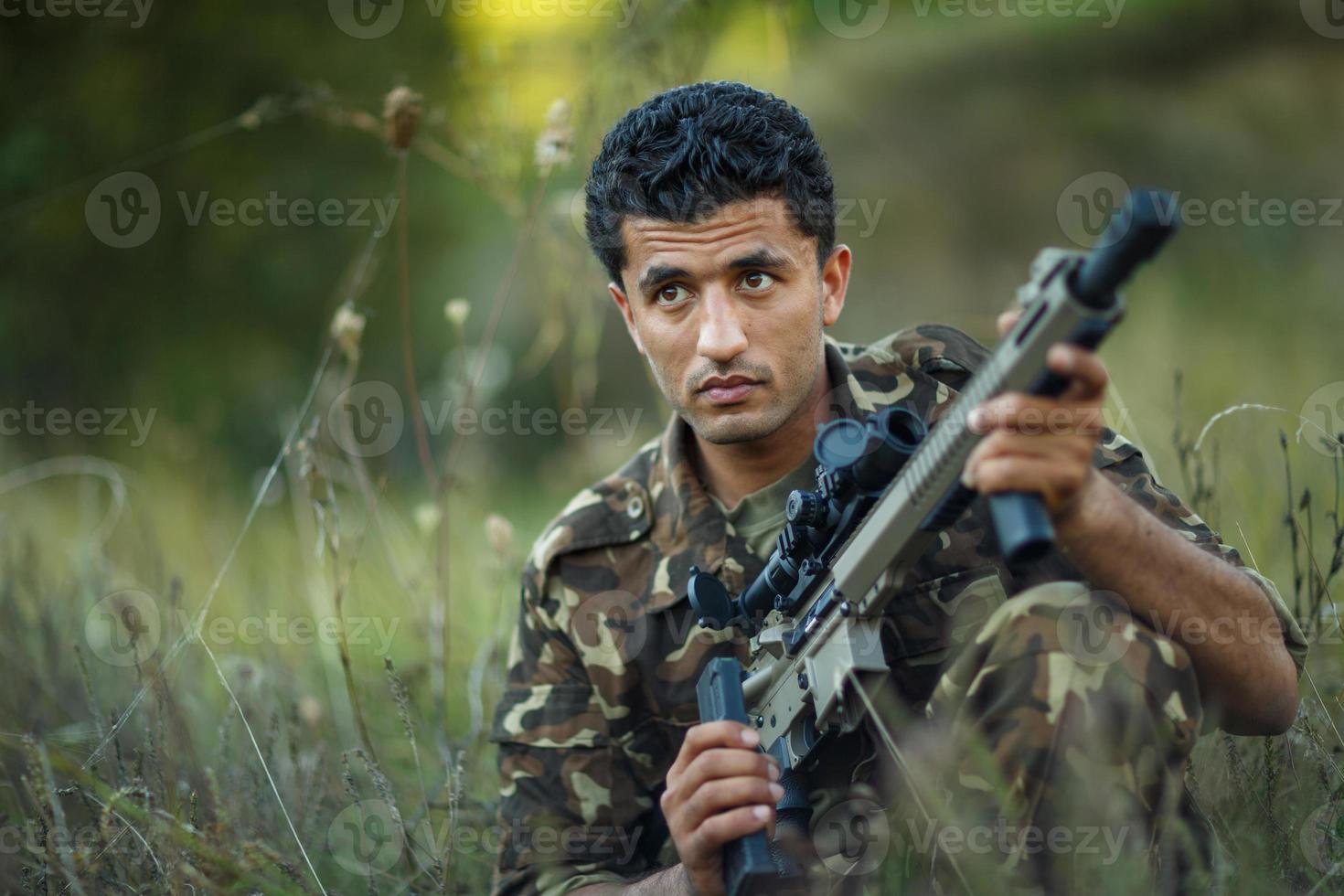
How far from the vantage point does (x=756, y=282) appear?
3.08m

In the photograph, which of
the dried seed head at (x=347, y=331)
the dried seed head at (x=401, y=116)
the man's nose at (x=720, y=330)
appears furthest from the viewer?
the dried seed head at (x=347, y=331)

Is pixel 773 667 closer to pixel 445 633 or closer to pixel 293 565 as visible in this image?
pixel 445 633

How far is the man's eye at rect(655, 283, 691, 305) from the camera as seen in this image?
3.13 metres

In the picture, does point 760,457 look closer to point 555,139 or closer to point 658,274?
point 658,274

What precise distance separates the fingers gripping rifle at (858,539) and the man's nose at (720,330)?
1.51ft

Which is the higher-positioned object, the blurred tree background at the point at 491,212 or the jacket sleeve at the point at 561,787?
the blurred tree background at the point at 491,212

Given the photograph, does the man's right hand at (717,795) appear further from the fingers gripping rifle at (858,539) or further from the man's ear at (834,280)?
the man's ear at (834,280)

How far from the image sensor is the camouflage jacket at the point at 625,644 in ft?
10.7

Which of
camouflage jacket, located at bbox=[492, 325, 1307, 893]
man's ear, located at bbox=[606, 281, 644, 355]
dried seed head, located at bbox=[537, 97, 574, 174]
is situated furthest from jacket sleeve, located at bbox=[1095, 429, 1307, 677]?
dried seed head, located at bbox=[537, 97, 574, 174]

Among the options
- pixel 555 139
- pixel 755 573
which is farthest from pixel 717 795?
pixel 555 139

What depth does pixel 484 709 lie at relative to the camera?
4520 millimetres

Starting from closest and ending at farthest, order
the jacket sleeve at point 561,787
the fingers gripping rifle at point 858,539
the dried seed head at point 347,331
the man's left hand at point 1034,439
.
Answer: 1. the fingers gripping rifle at point 858,539
2. the man's left hand at point 1034,439
3. the jacket sleeve at point 561,787
4. the dried seed head at point 347,331

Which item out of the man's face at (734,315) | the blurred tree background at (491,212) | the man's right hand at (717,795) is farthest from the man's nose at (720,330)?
the blurred tree background at (491,212)

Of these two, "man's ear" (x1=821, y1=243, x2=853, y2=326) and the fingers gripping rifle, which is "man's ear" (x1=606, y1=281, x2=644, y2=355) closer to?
"man's ear" (x1=821, y1=243, x2=853, y2=326)
